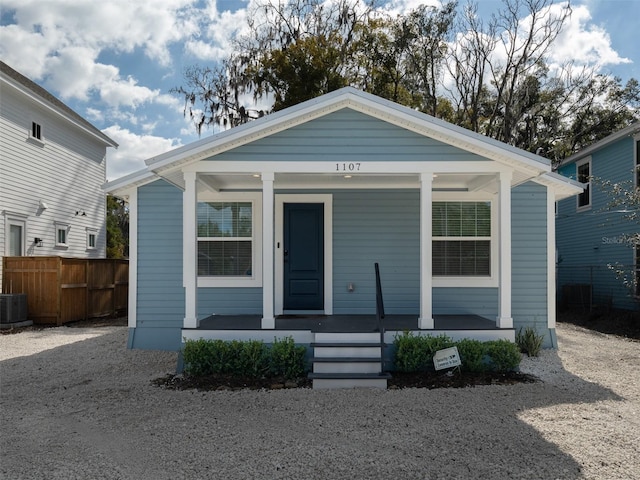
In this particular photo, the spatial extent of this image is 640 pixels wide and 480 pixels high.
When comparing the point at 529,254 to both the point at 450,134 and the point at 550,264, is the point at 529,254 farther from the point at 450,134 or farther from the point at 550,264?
the point at 450,134

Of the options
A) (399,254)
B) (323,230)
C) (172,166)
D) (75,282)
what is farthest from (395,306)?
(75,282)

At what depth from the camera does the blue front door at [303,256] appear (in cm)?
874

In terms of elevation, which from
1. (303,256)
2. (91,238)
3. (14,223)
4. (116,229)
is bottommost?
(303,256)

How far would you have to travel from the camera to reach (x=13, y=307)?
38.1ft

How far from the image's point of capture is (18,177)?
13.5 m

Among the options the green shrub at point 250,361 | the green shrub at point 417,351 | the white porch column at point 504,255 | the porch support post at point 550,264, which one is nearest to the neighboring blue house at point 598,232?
the porch support post at point 550,264

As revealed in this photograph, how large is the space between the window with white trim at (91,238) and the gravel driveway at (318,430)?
11429 millimetres

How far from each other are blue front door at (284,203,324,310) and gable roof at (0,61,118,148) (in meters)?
8.62

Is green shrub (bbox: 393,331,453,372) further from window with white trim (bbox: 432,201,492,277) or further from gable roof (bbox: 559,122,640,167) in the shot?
gable roof (bbox: 559,122,640,167)

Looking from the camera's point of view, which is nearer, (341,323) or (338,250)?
(341,323)

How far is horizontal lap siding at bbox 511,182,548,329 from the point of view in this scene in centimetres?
852

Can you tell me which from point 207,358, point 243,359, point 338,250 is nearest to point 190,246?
point 207,358

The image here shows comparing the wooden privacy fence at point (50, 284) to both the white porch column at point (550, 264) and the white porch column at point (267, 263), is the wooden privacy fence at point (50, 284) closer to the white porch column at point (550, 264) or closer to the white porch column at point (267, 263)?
the white porch column at point (267, 263)

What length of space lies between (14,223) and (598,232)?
627 inches
